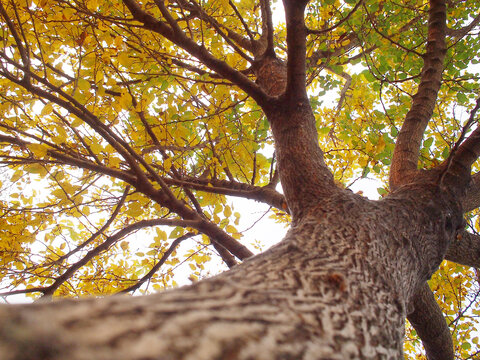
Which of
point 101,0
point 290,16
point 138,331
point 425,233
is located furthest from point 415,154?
point 101,0

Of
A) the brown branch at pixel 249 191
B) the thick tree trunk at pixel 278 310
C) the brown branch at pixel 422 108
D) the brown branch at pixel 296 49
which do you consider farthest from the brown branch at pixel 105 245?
the brown branch at pixel 422 108

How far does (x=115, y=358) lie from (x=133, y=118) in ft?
8.21

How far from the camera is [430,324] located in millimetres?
1911

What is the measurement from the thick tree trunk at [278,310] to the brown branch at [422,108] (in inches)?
35.7

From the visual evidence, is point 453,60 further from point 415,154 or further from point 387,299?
point 387,299

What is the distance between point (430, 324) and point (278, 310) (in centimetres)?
195

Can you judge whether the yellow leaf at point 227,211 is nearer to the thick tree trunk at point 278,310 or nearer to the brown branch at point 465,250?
the thick tree trunk at point 278,310

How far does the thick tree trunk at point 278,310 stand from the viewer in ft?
1.06

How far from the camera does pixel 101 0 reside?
2.44m

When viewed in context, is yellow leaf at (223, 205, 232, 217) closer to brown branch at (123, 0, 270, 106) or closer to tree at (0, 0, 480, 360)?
tree at (0, 0, 480, 360)

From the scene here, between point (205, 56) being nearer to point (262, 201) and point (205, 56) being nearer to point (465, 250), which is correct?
point (262, 201)

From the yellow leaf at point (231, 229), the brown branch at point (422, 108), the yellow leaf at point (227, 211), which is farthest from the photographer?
the yellow leaf at point (231, 229)

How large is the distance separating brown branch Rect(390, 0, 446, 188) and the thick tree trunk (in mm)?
907

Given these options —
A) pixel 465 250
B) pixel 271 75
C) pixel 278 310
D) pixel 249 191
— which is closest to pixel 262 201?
pixel 249 191
